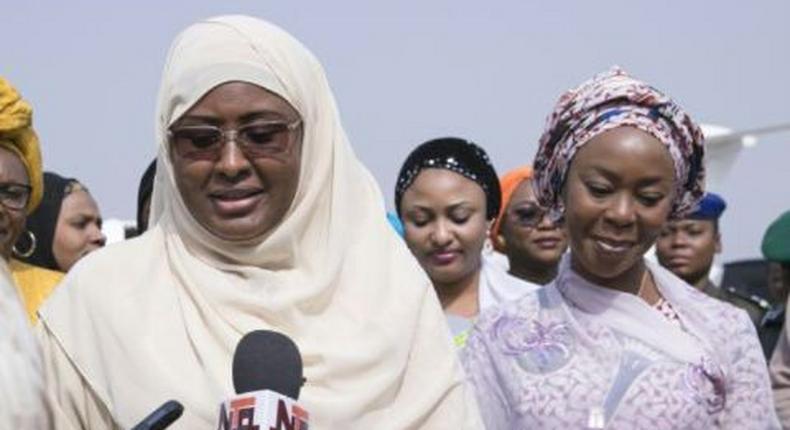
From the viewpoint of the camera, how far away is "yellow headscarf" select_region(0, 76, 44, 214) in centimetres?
545

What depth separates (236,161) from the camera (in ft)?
13.6

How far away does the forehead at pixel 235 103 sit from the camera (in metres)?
4.20

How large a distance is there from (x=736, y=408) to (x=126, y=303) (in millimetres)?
1536

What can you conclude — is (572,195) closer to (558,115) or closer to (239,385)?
(558,115)

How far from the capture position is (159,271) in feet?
13.9

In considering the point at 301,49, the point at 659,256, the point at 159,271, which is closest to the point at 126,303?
the point at 159,271

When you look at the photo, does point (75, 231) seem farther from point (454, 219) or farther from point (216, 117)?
point (216, 117)

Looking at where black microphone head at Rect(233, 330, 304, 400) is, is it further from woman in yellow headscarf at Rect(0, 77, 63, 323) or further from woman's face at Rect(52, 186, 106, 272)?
woman's face at Rect(52, 186, 106, 272)

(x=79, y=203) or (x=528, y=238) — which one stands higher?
(x=79, y=203)

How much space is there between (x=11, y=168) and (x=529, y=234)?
3.18 m

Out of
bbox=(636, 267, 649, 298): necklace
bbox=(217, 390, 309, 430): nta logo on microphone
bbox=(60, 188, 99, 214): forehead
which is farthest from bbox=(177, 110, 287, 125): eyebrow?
bbox=(60, 188, 99, 214): forehead

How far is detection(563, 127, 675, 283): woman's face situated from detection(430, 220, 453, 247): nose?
2.18 meters

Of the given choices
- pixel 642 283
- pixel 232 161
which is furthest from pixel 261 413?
pixel 642 283

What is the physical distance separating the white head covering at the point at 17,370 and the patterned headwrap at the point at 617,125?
1.48 metres
